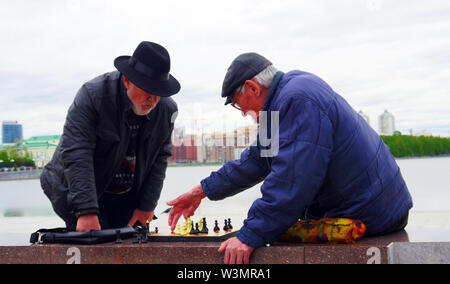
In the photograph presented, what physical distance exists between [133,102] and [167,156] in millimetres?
953

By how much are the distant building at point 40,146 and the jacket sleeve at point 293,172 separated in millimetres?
102555

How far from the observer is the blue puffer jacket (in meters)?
2.95

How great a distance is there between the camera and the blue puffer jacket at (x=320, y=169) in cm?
295

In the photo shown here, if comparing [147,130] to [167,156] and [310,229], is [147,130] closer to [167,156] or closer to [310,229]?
[167,156]

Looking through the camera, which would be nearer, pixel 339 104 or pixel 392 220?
pixel 339 104

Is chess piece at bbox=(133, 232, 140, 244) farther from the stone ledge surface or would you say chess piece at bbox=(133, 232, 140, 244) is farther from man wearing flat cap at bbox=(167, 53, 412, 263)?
man wearing flat cap at bbox=(167, 53, 412, 263)

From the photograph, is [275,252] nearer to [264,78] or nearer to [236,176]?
[236,176]

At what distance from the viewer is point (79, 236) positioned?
3572 mm

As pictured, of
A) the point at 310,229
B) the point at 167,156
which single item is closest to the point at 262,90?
the point at 310,229

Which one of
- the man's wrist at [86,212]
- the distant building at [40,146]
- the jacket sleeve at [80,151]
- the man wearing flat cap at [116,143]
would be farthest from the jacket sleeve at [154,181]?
the distant building at [40,146]

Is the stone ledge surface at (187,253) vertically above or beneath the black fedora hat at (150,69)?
beneath

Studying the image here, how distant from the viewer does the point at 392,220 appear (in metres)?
3.44

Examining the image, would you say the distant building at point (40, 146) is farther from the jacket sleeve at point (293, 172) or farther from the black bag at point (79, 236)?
the jacket sleeve at point (293, 172)
